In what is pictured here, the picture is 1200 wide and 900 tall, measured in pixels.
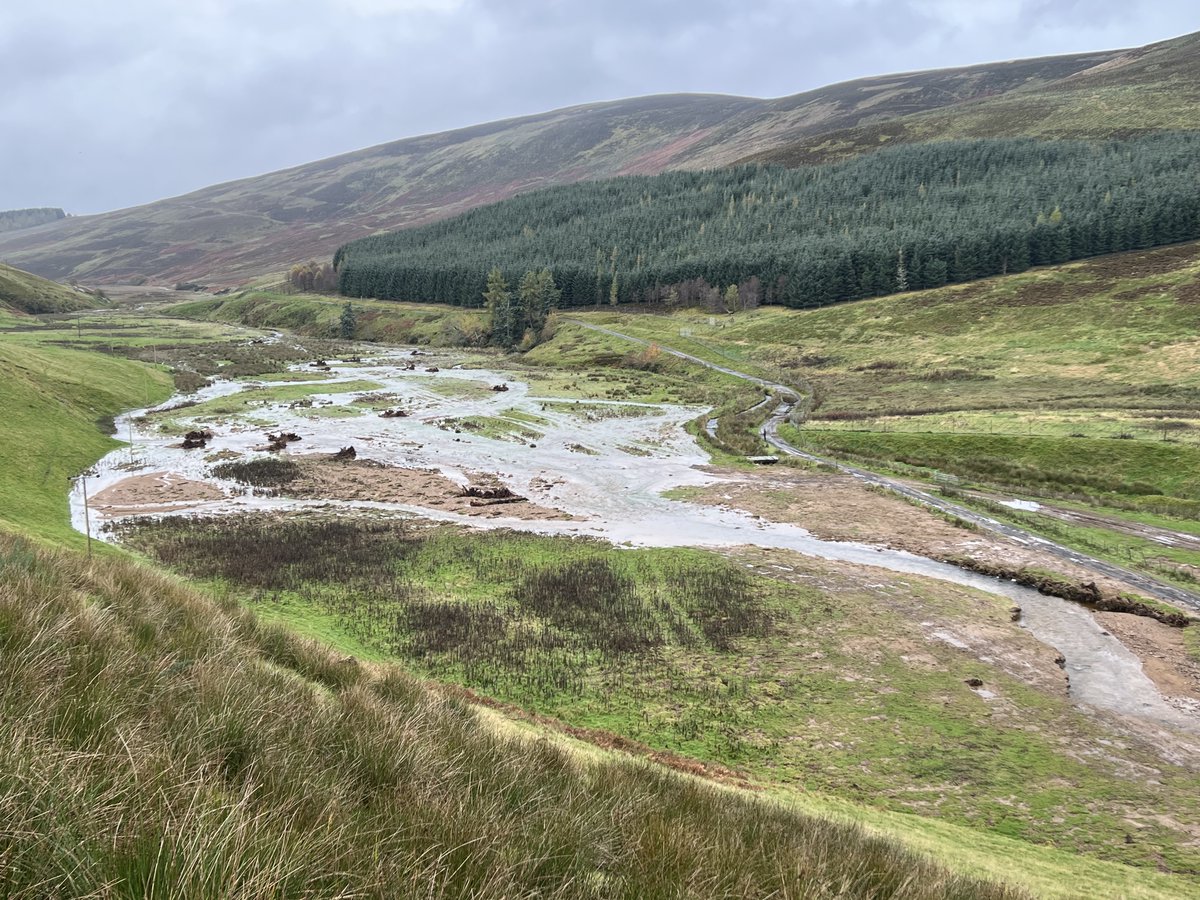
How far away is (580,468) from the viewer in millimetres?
44375

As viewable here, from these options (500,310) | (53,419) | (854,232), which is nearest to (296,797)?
(53,419)

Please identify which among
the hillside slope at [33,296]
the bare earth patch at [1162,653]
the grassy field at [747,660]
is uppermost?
the hillside slope at [33,296]

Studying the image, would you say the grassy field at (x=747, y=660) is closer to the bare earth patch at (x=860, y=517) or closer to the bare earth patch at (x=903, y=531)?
the bare earth patch at (x=903, y=531)

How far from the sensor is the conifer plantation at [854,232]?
117625mm

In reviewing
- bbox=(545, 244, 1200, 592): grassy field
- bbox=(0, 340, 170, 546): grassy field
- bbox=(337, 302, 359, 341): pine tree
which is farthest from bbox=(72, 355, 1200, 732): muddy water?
bbox=(337, 302, 359, 341): pine tree

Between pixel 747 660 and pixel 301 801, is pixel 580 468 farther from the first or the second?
pixel 301 801

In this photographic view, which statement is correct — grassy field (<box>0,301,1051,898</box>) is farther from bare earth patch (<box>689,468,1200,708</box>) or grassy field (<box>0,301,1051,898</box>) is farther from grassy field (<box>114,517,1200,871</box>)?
bare earth patch (<box>689,468,1200,708</box>)

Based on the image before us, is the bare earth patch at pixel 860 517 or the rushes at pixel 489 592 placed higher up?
the rushes at pixel 489 592

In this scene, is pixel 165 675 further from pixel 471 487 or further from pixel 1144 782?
pixel 471 487

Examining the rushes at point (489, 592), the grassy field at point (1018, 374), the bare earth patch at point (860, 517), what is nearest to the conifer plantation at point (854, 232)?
the grassy field at point (1018, 374)

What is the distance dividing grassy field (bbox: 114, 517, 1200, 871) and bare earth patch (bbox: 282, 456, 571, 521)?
576 centimetres

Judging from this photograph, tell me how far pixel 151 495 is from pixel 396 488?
40.9ft

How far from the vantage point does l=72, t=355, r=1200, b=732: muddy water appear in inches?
805

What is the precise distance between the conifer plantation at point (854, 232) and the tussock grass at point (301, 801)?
13139 centimetres
